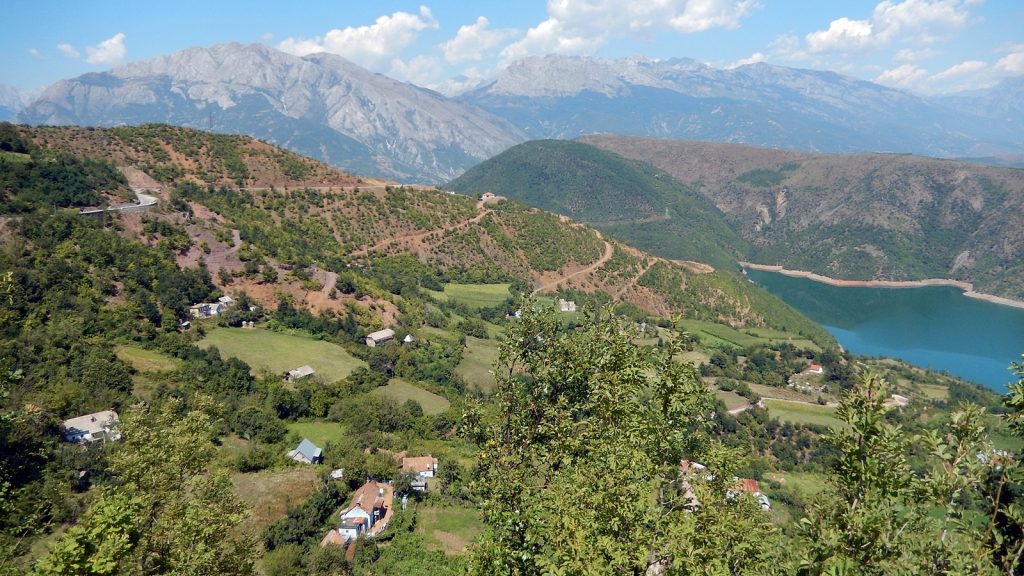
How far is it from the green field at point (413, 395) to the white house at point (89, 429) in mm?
20342

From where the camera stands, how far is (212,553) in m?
14.0

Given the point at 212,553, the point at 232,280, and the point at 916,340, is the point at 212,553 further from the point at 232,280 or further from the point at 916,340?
the point at 916,340

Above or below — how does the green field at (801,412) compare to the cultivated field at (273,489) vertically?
below

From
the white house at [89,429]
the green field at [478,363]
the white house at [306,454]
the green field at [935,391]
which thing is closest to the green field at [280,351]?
the white house at [306,454]

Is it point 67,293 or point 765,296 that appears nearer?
point 67,293

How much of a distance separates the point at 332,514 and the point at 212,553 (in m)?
19.9

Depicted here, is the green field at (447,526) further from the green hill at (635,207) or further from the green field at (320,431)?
the green hill at (635,207)

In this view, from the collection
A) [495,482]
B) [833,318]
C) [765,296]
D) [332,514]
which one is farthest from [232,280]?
[833,318]

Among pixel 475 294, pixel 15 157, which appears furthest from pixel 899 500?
pixel 15 157

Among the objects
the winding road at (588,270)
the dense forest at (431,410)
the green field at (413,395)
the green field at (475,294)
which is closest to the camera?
the dense forest at (431,410)

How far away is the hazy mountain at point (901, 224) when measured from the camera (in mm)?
146500

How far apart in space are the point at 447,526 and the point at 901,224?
601 feet

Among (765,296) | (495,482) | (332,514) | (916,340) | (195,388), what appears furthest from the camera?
(916,340)

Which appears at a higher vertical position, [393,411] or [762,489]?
[393,411]
